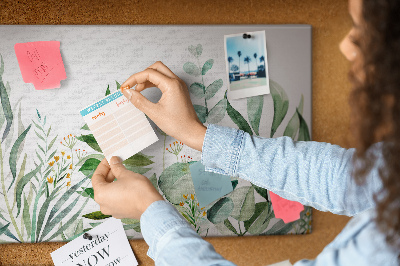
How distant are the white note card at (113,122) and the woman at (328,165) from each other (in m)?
0.03

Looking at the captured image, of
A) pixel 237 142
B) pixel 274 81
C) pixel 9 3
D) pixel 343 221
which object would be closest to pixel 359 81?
pixel 237 142

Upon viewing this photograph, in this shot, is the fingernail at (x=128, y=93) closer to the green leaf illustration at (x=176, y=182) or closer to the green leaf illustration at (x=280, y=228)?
the green leaf illustration at (x=176, y=182)

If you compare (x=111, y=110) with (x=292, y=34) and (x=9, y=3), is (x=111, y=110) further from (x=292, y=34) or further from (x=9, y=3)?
(x=292, y=34)

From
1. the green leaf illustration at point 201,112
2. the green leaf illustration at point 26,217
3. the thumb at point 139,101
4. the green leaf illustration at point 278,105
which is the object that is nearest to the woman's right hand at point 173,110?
the thumb at point 139,101

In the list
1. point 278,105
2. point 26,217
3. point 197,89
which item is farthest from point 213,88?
point 26,217

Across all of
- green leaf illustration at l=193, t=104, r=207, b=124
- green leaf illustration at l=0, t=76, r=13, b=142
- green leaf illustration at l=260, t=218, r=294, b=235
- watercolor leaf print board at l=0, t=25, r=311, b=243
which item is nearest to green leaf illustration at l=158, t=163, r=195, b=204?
watercolor leaf print board at l=0, t=25, r=311, b=243

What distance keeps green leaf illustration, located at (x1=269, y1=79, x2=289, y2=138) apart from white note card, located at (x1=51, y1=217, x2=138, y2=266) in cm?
40

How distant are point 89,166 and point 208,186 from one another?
10.0 inches

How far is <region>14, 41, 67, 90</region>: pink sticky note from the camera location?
2.21 feet

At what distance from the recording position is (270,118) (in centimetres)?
74

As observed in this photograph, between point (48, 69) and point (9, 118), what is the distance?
0.13m

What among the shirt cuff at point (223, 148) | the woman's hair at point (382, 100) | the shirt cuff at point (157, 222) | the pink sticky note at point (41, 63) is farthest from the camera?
the pink sticky note at point (41, 63)

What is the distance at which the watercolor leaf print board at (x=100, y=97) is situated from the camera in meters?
0.69

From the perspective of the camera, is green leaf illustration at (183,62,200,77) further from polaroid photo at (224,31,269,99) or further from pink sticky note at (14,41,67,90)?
pink sticky note at (14,41,67,90)
